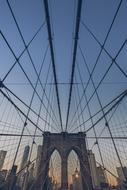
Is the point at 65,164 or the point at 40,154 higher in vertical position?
the point at 40,154

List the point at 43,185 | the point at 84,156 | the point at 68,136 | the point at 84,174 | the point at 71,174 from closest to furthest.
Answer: the point at 43,185 < the point at 84,174 < the point at 84,156 < the point at 68,136 < the point at 71,174

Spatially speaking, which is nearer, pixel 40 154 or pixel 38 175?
pixel 38 175

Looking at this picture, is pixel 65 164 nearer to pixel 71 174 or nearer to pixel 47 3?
pixel 71 174

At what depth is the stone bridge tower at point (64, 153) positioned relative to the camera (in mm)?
15970

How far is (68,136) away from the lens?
2003 centimetres

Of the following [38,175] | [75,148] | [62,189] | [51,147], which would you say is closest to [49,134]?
[51,147]

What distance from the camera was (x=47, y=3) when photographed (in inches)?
188

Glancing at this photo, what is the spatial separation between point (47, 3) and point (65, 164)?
17090 millimetres

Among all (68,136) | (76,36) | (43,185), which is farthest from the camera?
(68,136)

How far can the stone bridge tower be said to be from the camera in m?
16.0

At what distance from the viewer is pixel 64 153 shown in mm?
18203

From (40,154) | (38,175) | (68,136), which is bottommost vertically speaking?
(38,175)

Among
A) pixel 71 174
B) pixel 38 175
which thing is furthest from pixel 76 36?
pixel 71 174

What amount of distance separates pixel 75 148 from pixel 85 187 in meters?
4.37
